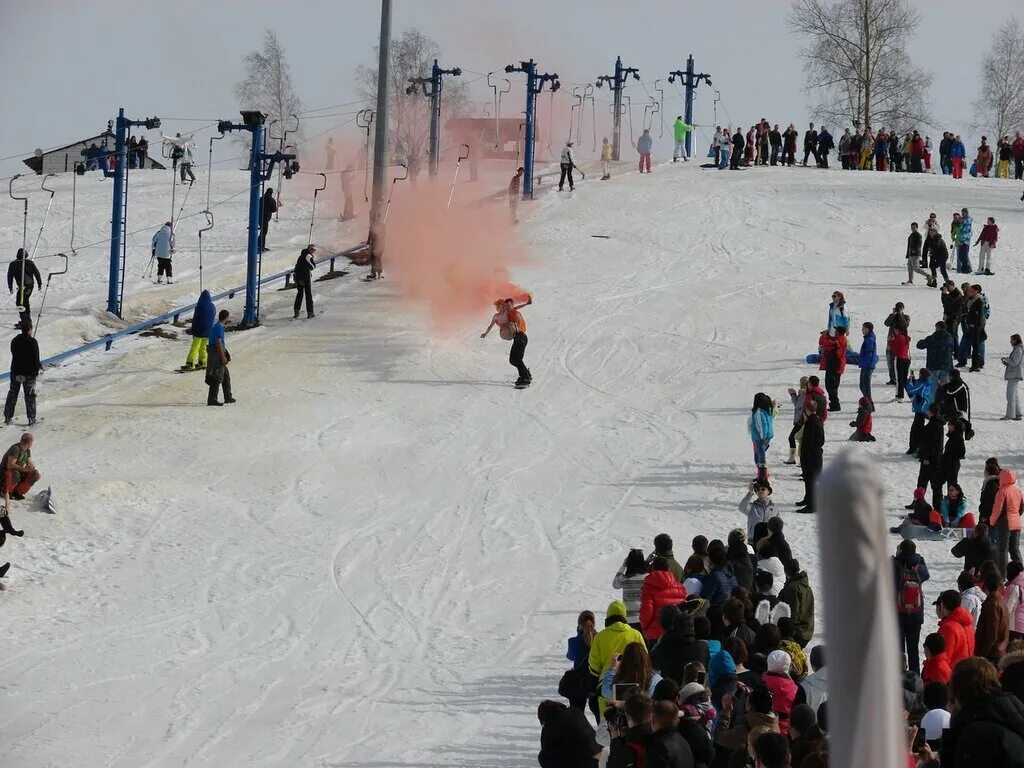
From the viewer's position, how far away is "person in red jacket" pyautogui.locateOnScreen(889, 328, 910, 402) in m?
21.3

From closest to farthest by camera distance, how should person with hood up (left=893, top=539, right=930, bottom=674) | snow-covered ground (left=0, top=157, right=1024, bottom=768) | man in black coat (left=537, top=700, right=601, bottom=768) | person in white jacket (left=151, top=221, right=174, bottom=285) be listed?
man in black coat (left=537, top=700, right=601, bottom=768) < person with hood up (left=893, top=539, right=930, bottom=674) < snow-covered ground (left=0, top=157, right=1024, bottom=768) < person in white jacket (left=151, top=221, right=174, bottom=285)

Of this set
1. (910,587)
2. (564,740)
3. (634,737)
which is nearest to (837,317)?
(910,587)

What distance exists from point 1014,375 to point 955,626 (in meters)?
12.0

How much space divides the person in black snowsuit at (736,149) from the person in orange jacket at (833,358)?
2254cm

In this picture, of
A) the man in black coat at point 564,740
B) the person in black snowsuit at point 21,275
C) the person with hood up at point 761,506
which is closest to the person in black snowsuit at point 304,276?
the person in black snowsuit at point 21,275

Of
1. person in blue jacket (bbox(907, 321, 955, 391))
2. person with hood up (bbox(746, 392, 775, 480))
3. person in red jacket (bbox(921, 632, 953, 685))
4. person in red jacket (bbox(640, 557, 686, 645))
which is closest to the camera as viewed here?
person in red jacket (bbox(921, 632, 953, 685))

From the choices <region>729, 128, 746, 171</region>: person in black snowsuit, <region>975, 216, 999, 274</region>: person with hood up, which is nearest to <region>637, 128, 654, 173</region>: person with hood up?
<region>729, 128, 746, 171</region>: person in black snowsuit

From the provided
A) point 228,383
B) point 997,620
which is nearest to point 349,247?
point 228,383

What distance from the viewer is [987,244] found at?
2984cm

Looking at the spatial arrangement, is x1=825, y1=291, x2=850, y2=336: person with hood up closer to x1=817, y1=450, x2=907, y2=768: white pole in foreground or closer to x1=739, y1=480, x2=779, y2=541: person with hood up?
x1=739, y1=480, x2=779, y2=541: person with hood up

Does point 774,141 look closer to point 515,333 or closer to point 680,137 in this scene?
point 680,137

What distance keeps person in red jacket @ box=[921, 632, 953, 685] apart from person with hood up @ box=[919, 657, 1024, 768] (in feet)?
10.4

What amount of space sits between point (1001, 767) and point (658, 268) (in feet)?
84.7

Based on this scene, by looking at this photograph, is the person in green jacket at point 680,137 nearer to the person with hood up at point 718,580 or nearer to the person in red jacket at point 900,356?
the person in red jacket at point 900,356
